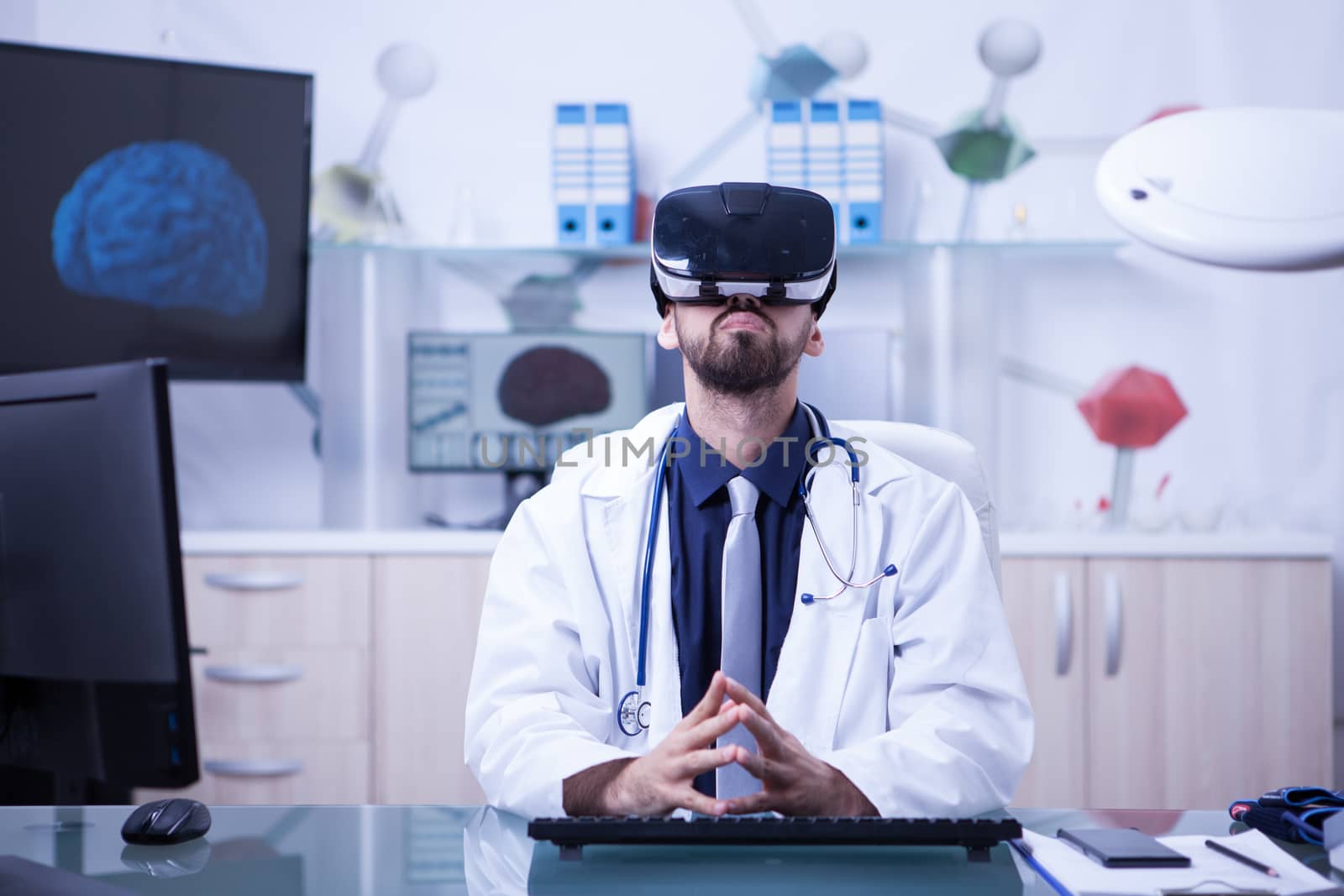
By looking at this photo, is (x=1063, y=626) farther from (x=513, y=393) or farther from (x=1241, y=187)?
(x=1241, y=187)

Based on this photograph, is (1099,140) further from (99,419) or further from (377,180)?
(99,419)

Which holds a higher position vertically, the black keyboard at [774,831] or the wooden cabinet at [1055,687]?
the black keyboard at [774,831]

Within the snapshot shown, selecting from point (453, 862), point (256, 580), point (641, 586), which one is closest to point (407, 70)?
point (256, 580)

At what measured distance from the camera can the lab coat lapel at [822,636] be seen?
1.41 metres

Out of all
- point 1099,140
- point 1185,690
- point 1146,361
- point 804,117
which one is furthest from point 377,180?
point 1185,690

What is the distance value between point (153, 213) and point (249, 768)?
4.94 ft

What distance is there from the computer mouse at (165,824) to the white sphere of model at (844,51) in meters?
2.87

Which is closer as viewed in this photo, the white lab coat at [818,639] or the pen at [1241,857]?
the pen at [1241,857]

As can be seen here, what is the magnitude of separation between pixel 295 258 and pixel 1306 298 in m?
3.03

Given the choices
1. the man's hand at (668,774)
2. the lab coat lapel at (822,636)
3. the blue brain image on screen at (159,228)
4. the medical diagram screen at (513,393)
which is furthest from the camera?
the medical diagram screen at (513,393)

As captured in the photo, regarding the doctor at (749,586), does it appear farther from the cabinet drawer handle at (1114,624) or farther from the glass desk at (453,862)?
the cabinet drawer handle at (1114,624)

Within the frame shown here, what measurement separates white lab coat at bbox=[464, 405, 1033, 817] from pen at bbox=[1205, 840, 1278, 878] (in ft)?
1.08

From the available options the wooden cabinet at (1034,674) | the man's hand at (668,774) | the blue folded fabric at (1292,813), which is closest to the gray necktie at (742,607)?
the man's hand at (668,774)

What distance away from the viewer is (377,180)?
10.6ft
